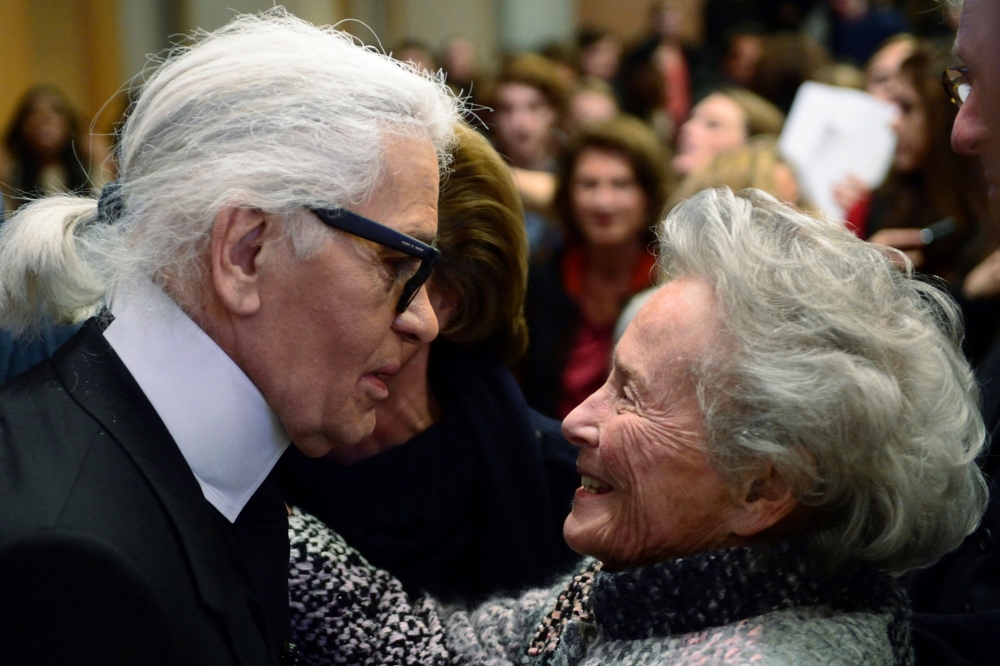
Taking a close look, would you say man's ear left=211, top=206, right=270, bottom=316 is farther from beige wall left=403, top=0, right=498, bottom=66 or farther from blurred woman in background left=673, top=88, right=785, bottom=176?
beige wall left=403, top=0, right=498, bottom=66

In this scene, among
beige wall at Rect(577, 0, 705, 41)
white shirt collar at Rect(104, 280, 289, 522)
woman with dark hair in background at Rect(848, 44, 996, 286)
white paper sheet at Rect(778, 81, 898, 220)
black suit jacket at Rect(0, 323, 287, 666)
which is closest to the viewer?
black suit jacket at Rect(0, 323, 287, 666)

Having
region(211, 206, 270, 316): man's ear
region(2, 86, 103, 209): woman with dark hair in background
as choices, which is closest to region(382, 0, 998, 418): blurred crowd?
region(211, 206, 270, 316): man's ear

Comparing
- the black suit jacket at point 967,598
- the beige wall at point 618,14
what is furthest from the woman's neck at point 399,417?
the beige wall at point 618,14

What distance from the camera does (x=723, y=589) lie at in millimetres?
1735

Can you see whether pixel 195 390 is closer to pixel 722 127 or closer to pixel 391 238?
pixel 391 238

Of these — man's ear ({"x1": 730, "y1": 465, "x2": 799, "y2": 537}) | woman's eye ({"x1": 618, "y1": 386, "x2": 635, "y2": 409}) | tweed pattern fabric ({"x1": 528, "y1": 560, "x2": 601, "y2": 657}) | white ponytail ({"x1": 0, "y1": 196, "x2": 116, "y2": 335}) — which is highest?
white ponytail ({"x1": 0, "y1": 196, "x2": 116, "y2": 335})

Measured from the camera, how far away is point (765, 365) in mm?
1750

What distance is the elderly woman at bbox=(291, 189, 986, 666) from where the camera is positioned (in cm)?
174

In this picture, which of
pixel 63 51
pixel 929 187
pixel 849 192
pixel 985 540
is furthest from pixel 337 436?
pixel 63 51

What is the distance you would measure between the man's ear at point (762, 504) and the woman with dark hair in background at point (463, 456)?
71cm

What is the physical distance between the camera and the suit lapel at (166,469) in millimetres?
1539

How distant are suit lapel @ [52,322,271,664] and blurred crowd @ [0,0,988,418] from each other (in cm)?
69

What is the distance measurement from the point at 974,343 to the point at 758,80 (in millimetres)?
4576

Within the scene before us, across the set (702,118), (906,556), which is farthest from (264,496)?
(702,118)
